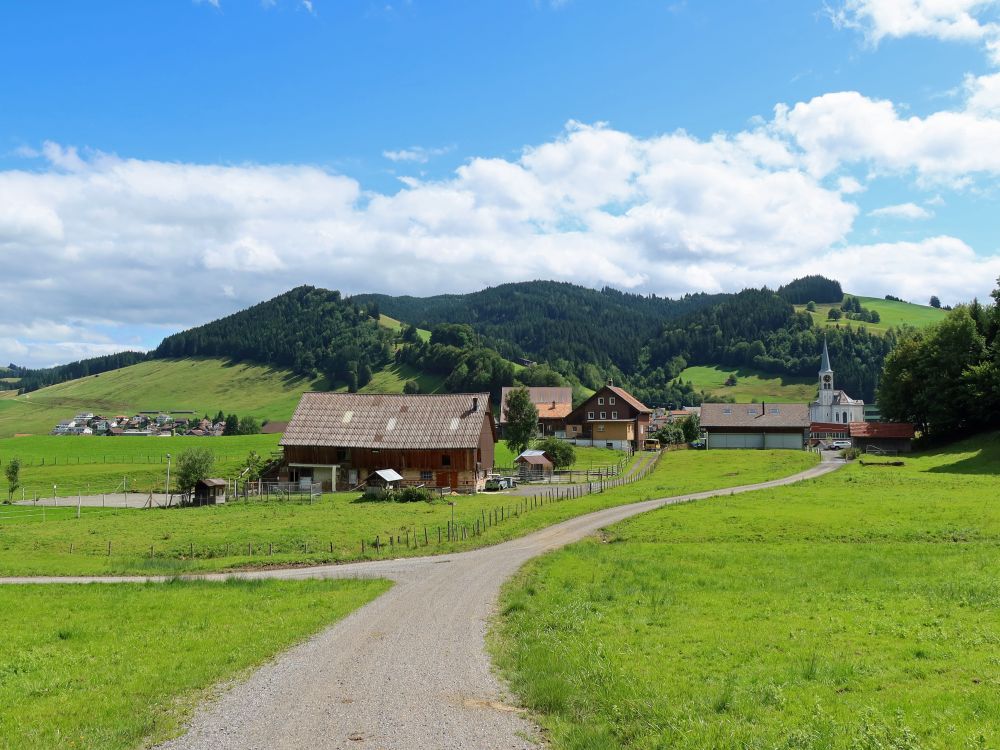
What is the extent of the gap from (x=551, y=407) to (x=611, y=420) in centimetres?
2584

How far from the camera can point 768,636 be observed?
58.0 ft

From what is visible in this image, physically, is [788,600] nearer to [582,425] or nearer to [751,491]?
[751,491]

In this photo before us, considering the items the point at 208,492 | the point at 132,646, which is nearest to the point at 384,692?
the point at 132,646

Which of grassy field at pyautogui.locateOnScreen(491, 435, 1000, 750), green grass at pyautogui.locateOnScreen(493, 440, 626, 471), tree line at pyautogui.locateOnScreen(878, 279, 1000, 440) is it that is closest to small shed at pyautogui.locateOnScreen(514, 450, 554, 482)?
green grass at pyautogui.locateOnScreen(493, 440, 626, 471)

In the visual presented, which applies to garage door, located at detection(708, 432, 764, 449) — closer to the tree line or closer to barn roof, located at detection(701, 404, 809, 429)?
barn roof, located at detection(701, 404, 809, 429)

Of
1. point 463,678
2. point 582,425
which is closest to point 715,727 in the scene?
point 463,678

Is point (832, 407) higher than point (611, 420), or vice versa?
point (832, 407)

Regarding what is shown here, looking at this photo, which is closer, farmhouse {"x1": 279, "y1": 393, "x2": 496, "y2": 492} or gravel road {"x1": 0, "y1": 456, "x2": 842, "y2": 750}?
gravel road {"x1": 0, "y1": 456, "x2": 842, "y2": 750}

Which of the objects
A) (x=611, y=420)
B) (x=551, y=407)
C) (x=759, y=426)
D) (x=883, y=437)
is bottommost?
(x=883, y=437)

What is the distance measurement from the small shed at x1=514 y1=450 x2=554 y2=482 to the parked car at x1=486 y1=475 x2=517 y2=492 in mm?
6555

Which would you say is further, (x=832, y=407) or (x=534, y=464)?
(x=832, y=407)

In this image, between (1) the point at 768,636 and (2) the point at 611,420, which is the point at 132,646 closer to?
(1) the point at 768,636

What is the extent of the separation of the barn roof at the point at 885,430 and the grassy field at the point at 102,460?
260 ft

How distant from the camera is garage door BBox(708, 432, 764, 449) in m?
101
